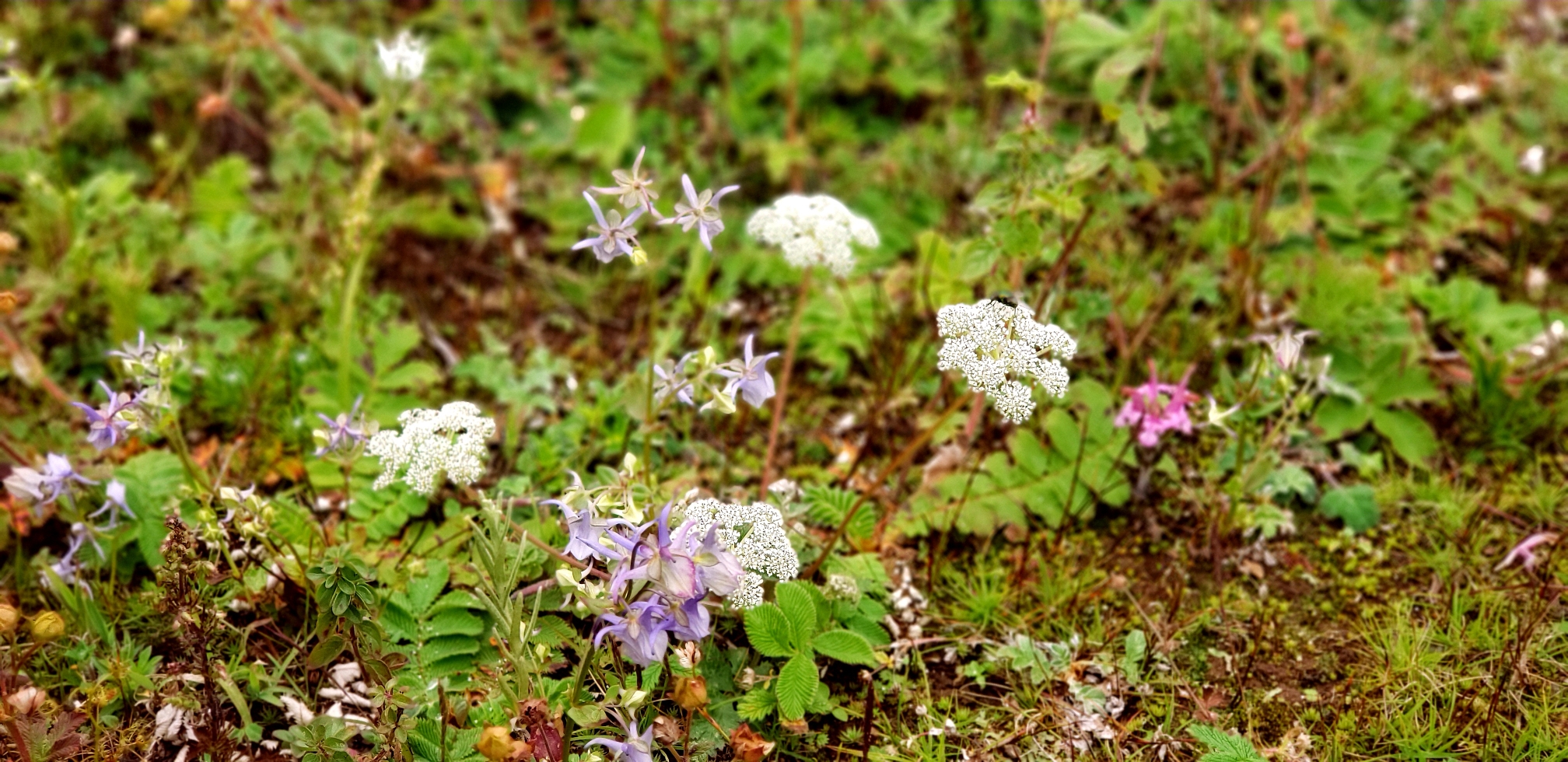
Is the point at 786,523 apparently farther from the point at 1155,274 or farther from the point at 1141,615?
the point at 1155,274

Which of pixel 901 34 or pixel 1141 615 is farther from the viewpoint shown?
pixel 901 34

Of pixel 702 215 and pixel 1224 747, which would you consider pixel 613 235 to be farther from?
pixel 1224 747

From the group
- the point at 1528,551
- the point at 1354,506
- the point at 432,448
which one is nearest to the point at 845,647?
the point at 432,448

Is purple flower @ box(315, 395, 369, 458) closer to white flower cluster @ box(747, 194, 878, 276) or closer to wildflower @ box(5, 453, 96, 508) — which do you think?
wildflower @ box(5, 453, 96, 508)

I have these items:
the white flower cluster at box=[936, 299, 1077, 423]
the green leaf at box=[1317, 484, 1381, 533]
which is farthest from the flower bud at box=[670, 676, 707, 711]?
the green leaf at box=[1317, 484, 1381, 533]

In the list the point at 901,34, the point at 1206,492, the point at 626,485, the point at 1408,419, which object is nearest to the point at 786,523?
the point at 626,485

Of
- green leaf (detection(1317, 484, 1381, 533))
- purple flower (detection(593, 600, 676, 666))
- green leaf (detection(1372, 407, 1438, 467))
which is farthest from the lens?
green leaf (detection(1372, 407, 1438, 467))
